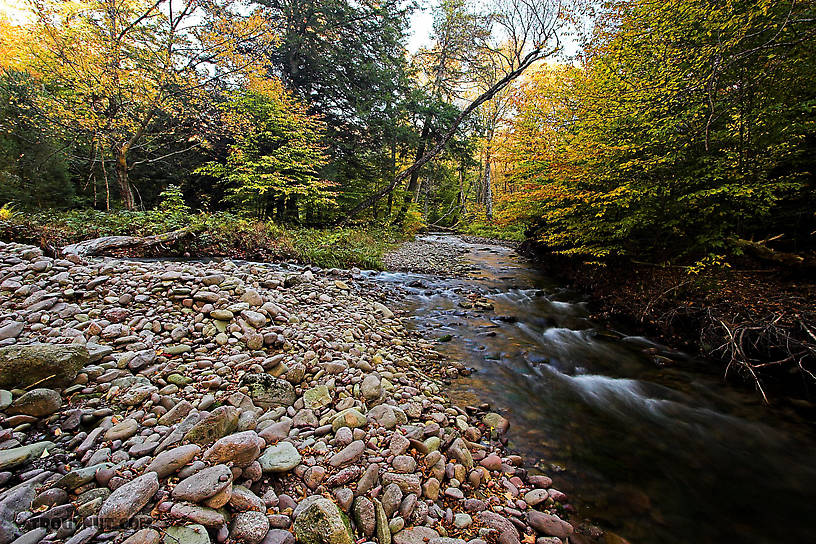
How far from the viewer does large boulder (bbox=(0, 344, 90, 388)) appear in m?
1.99

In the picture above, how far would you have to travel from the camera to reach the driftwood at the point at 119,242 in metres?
5.14

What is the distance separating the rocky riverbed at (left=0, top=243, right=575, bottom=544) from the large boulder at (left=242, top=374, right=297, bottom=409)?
0.01 meters

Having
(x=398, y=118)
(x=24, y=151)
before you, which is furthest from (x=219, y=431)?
(x=398, y=118)

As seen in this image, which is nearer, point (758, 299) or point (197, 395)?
point (197, 395)

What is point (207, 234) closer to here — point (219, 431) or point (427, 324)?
point (427, 324)

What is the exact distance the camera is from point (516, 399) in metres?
3.39

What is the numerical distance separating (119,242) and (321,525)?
22.0 ft

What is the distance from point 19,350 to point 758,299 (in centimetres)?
740

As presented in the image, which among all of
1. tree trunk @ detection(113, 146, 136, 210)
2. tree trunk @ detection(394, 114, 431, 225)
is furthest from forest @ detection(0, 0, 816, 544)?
tree trunk @ detection(394, 114, 431, 225)

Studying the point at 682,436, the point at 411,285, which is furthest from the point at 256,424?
the point at 411,285

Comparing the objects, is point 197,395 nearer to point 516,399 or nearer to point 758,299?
point 516,399

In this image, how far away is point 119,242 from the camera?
18.6 feet

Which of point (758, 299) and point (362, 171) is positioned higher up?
point (362, 171)

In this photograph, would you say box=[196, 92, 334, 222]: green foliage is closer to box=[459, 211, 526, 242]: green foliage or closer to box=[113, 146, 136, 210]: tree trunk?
box=[113, 146, 136, 210]: tree trunk
